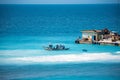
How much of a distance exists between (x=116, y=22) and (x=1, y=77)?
1267mm

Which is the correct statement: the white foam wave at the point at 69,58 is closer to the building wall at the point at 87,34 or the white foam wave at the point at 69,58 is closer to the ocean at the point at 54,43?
the ocean at the point at 54,43

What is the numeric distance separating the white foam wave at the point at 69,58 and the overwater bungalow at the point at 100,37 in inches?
5.4

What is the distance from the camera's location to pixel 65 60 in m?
3.26

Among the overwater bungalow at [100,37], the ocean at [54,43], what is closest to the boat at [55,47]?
the ocean at [54,43]

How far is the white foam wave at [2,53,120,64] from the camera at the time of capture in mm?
3244

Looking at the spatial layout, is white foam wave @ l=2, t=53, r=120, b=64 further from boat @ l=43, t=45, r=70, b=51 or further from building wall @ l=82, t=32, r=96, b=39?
building wall @ l=82, t=32, r=96, b=39

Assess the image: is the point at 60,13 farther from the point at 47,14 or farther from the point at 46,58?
the point at 46,58

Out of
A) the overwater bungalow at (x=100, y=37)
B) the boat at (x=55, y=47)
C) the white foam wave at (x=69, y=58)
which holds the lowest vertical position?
the white foam wave at (x=69, y=58)

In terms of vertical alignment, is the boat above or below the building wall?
below

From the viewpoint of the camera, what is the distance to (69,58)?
10.7ft

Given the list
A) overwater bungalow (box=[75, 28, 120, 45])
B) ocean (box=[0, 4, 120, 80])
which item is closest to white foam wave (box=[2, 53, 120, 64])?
ocean (box=[0, 4, 120, 80])

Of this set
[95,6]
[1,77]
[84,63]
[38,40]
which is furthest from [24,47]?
[95,6]

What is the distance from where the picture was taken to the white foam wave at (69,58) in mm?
3244

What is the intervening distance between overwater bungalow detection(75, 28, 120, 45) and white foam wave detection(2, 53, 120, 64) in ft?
0.45
